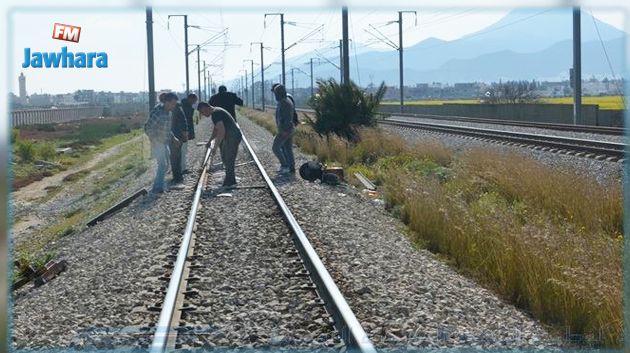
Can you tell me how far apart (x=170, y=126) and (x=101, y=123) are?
70.4 metres

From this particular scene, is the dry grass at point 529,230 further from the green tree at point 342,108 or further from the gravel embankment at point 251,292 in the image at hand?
the green tree at point 342,108

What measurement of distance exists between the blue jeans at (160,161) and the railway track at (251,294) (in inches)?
186

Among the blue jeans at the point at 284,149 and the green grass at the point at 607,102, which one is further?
the green grass at the point at 607,102

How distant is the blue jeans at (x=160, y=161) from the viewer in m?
17.7

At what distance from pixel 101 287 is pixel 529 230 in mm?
4514

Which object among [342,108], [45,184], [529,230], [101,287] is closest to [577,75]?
[342,108]

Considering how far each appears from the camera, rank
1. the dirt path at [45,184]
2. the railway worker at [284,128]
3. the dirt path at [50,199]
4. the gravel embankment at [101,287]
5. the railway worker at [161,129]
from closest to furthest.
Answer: the gravel embankment at [101,287], the railway worker at [161,129], the railway worker at [284,128], the dirt path at [50,199], the dirt path at [45,184]

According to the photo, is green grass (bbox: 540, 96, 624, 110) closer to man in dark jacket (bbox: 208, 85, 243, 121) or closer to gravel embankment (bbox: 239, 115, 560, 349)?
man in dark jacket (bbox: 208, 85, 243, 121)

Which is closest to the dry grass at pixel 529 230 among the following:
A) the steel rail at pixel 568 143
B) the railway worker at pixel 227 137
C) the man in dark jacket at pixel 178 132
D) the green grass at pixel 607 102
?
the railway worker at pixel 227 137

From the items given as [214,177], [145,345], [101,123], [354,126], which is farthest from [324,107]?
[101,123]

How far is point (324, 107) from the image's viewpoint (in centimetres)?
3061

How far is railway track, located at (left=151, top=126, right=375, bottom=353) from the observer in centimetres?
705

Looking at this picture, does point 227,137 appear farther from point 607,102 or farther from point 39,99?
point 607,102

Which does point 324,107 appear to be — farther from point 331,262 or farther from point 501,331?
point 501,331
